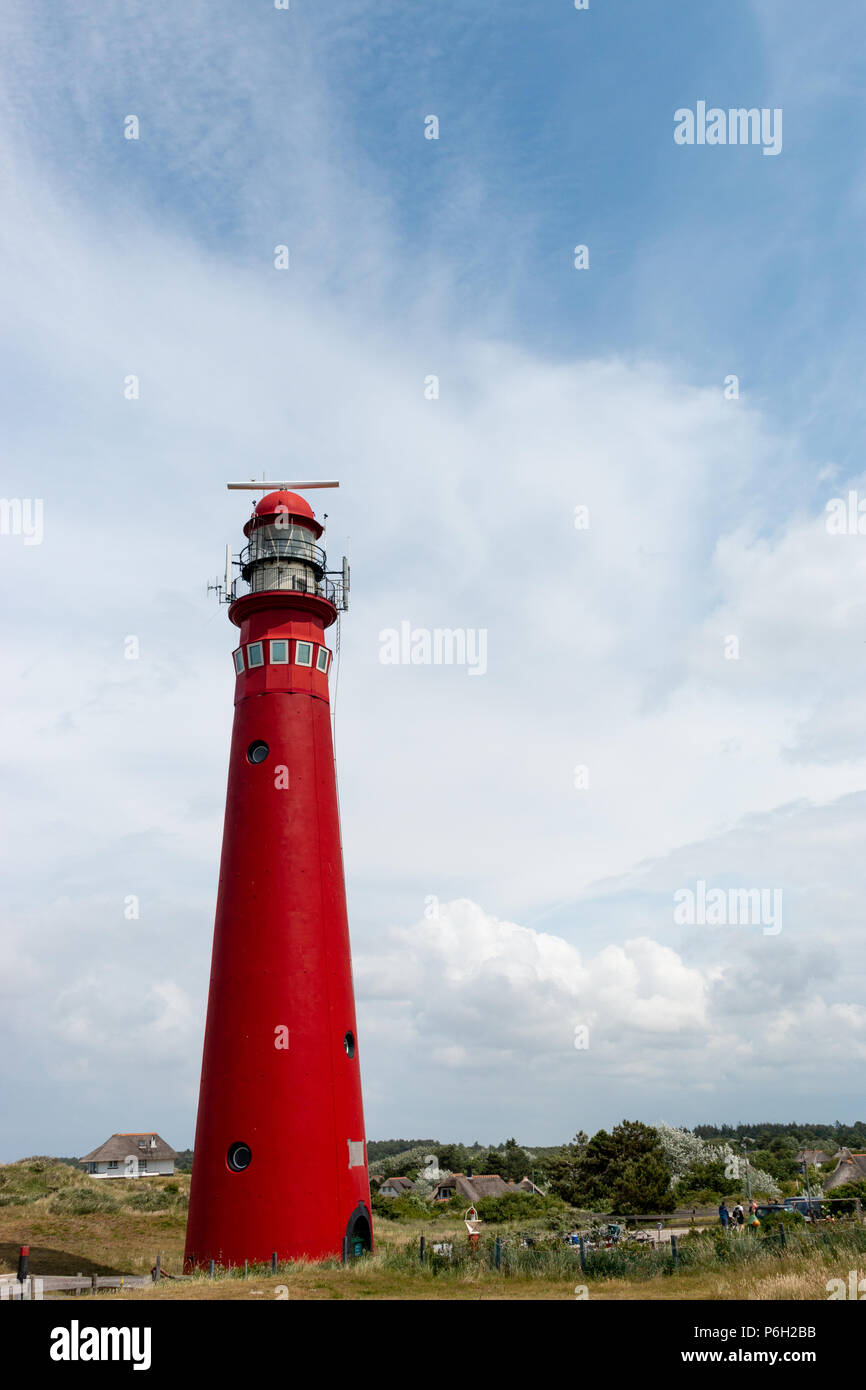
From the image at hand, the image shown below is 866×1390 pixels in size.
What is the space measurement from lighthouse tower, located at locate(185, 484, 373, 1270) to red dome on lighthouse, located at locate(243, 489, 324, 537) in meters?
0.05

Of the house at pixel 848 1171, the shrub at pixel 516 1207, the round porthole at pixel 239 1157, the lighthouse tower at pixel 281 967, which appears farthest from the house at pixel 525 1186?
the round porthole at pixel 239 1157

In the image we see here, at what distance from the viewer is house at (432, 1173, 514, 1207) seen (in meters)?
82.8

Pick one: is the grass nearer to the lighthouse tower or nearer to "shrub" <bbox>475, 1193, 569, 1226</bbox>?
the lighthouse tower

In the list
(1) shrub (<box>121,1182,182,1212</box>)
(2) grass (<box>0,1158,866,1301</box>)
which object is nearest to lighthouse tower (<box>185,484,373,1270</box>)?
(2) grass (<box>0,1158,866,1301</box>)

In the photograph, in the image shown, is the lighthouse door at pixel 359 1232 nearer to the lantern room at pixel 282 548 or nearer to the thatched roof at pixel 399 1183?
the lantern room at pixel 282 548

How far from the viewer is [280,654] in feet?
96.8

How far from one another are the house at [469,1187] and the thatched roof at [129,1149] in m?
27.7

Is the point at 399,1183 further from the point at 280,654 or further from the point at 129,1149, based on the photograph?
the point at 280,654

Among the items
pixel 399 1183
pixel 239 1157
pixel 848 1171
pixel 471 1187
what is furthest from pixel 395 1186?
pixel 239 1157

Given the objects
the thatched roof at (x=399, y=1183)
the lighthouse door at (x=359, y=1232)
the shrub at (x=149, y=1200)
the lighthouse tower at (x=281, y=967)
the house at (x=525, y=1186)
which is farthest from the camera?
the thatched roof at (x=399, y=1183)

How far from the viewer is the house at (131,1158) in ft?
301

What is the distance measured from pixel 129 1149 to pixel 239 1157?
7907 centimetres
